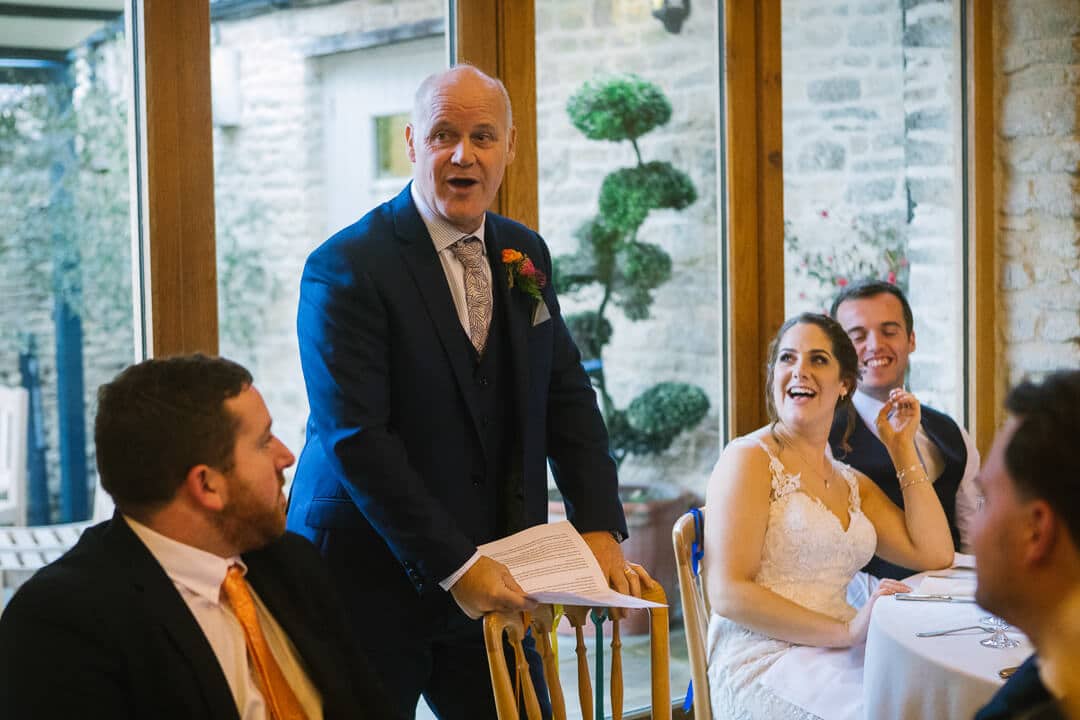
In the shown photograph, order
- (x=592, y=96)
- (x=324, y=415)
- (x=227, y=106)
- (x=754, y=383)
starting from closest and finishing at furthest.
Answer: (x=324, y=415), (x=227, y=106), (x=592, y=96), (x=754, y=383)

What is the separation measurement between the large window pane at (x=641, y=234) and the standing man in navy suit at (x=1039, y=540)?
88.4 inches

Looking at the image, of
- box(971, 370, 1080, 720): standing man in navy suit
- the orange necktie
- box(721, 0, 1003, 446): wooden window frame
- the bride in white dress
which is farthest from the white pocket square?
box(721, 0, 1003, 446): wooden window frame

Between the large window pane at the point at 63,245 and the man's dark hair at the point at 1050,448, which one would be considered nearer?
the man's dark hair at the point at 1050,448

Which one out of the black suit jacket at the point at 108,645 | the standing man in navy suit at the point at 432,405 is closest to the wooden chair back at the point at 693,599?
the standing man in navy suit at the point at 432,405

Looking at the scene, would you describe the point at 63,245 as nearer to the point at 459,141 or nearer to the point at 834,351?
the point at 459,141

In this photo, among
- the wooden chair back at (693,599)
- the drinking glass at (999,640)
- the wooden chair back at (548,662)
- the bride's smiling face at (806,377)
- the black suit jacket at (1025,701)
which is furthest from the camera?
the bride's smiling face at (806,377)

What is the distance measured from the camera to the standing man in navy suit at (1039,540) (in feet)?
4.44

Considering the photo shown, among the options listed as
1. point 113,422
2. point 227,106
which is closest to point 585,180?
point 227,106

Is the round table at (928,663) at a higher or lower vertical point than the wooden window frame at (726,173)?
lower

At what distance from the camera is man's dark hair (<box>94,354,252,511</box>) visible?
1.75m

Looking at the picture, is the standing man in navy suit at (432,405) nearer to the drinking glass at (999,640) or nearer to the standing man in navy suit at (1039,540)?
the drinking glass at (999,640)

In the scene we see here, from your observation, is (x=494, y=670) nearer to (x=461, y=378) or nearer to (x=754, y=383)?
(x=461, y=378)

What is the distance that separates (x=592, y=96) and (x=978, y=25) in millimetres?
1782

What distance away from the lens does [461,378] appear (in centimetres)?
234
